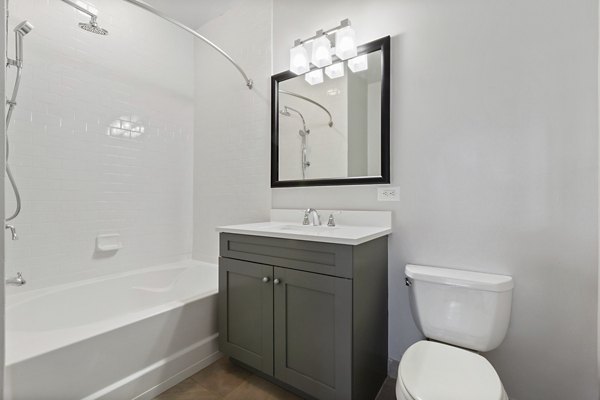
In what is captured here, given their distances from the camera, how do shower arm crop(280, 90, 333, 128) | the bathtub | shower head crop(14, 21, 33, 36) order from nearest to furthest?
A: 1. the bathtub
2. shower head crop(14, 21, 33, 36)
3. shower arm crop(280, 90, 333, 128)

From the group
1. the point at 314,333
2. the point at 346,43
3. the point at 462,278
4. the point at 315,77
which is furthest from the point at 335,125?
the point at 314,333

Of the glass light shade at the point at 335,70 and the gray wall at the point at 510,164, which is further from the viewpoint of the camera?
the glass light shade at the point at 335,70

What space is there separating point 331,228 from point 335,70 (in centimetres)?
103

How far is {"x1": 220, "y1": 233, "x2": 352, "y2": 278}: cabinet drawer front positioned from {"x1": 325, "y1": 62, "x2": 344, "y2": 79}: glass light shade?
114 centimetres

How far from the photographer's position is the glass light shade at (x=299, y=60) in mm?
1896

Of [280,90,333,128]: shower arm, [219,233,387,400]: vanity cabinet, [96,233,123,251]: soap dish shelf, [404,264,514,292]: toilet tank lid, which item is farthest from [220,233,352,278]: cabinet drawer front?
[96,233,123,251]: soap dish shelf

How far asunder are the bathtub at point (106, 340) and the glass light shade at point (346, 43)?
172 centimetres

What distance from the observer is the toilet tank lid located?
123 centimetres

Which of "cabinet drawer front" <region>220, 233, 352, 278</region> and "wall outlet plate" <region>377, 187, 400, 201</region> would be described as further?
"wall outlet plate" <region>377, 187, 400, 201</region>

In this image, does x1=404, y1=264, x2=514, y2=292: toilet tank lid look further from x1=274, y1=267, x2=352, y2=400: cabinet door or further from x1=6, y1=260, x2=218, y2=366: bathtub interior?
x1=6, y1=260, x2=218, y2=366: bathtub interior

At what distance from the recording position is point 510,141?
1.33 metres

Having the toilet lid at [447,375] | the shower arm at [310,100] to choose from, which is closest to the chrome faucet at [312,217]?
the shower arm at [310,100]

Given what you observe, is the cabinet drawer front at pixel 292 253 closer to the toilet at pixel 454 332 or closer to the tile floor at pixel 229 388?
the toilet at pixel 454 332

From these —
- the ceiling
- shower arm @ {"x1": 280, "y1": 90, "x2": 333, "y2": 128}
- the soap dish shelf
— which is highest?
the ceiling
